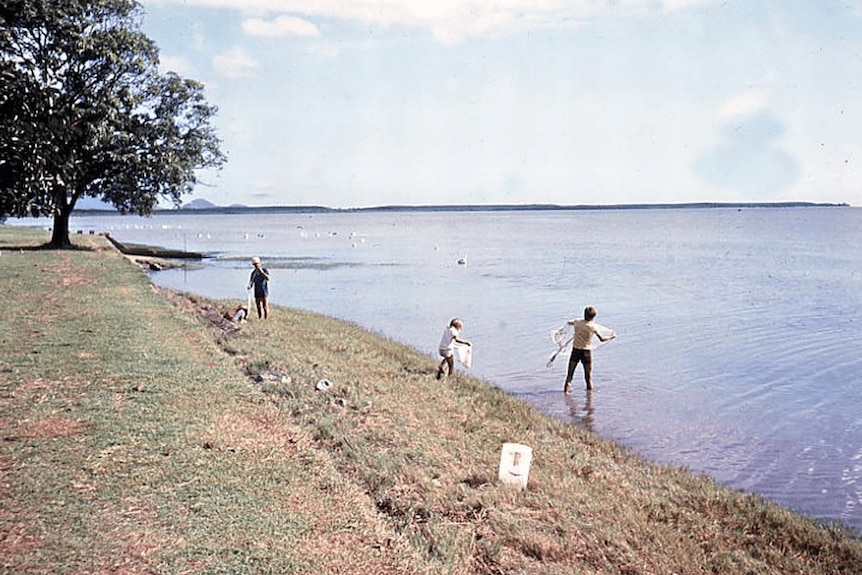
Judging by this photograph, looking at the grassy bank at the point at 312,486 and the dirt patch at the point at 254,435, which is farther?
the dirt patch at the point at 254,435

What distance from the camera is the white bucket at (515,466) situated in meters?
8.97

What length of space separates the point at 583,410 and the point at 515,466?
21.6 ft

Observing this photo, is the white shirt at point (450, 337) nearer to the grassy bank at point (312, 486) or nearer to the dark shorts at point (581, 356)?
the grassy bank at point (312, 486)

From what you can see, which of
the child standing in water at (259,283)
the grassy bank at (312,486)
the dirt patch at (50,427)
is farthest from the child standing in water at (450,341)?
the dirt patch at (50,427)

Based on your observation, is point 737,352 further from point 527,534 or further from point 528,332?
point 527,534

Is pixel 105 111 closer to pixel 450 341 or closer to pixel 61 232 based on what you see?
pixel 61 232

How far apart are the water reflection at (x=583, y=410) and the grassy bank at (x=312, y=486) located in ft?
3.10

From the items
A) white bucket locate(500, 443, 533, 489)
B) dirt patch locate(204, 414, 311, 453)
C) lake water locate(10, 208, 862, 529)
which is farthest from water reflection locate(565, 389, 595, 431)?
dirt patch locate(204, 414, 311, 453)

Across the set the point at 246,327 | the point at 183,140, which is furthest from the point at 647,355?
the point at 183,140

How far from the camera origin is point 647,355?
21.2 m

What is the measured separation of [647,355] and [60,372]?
15.0 metres

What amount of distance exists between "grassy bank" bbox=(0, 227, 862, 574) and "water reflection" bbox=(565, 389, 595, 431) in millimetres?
946

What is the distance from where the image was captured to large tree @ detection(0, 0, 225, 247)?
3147 centimetres

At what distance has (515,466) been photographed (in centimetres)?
901
